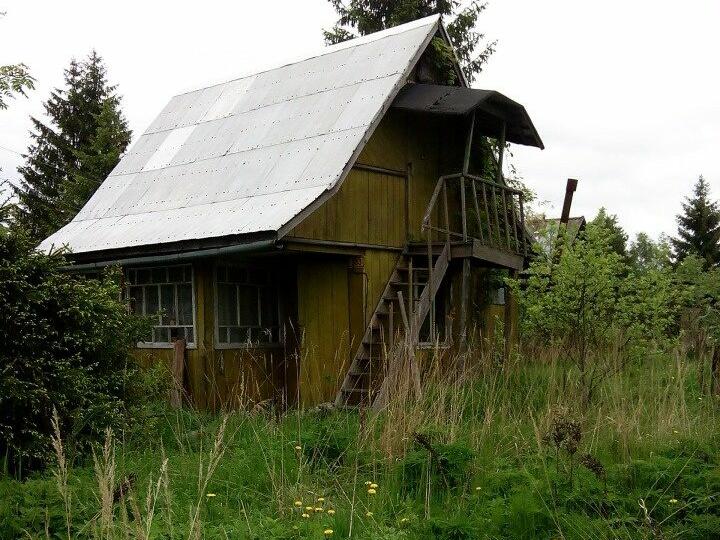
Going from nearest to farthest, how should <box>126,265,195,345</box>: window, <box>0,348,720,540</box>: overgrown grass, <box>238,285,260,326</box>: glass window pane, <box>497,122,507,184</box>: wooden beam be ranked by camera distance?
<box>0,348,720,540</box>: overgrown grass
<box>126,265,195,345</box>: window
<box>238,285,260,326</box>: glass window pane
<box>497,122,507,184</box>: wooden beam

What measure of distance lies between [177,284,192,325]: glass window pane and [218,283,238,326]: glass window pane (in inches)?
17.6

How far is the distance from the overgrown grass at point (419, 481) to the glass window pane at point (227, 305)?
4190mm

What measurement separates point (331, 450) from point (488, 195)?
7.92 m

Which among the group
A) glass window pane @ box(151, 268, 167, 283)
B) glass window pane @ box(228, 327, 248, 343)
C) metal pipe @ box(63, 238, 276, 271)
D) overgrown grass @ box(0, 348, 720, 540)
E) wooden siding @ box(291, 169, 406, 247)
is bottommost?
overgrown grass @ box(0, 348, 720, 540)

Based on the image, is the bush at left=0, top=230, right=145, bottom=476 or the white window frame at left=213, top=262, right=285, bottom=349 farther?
the white window frame at left=213, top=262, right=285, bottom=349

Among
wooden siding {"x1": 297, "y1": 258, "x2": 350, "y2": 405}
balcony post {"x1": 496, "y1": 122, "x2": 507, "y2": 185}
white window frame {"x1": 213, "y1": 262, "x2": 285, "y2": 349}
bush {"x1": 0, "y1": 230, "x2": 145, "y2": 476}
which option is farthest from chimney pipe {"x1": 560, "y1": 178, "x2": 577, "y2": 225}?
bush {"x1": 0, "y1": 230, "x2": 145, "y2": 476}

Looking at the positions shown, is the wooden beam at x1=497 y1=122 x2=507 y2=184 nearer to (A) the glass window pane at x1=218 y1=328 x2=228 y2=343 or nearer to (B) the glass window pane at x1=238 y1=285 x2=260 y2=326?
(B) the glass window pane at x1=238 y1=285 x2=260 y2=326

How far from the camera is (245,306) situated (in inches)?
468

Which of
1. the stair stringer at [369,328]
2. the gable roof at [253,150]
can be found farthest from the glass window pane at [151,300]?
the stair stringer at [369,328]

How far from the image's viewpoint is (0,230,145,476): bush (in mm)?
5965

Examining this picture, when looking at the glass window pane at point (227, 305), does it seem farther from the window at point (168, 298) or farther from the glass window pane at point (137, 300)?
the glass window pane at point (137, 300)

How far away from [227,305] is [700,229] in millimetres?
28395

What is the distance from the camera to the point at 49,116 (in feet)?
93.8

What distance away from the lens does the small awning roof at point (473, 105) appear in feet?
37.3
